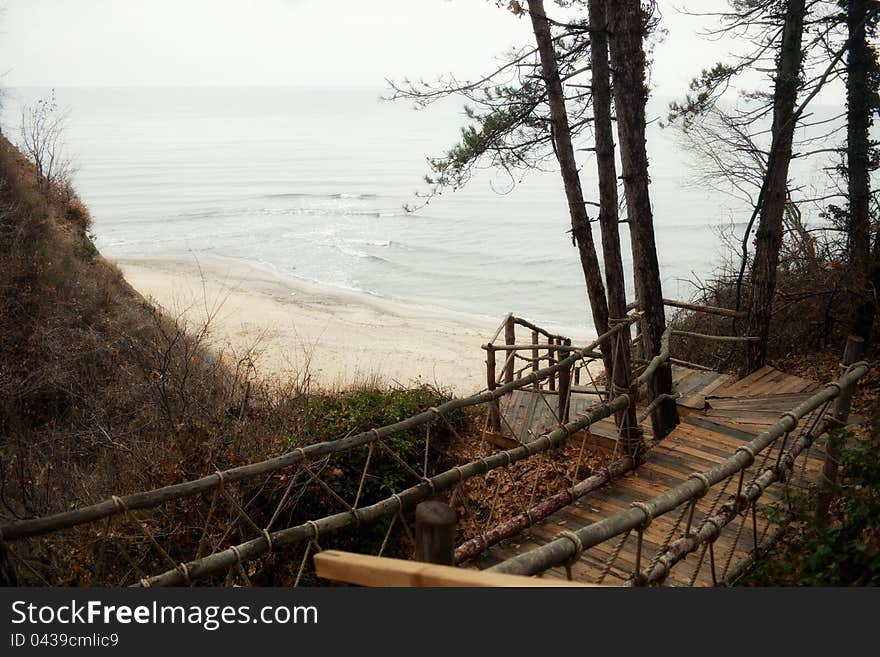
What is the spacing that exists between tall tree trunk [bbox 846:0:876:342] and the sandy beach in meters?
8.90

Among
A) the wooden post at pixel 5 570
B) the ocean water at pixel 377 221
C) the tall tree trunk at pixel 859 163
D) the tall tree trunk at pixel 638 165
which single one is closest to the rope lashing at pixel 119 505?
the wooden post at pixel 5 570

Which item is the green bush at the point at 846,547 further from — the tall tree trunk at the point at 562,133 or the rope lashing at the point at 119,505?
the tall tree trunk at the point at 562,133

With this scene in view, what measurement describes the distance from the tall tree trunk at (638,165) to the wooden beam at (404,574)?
5.98 meters

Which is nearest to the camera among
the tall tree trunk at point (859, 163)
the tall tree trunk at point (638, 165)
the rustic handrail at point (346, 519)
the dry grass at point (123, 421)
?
the rustic handrail at point (346, 519)

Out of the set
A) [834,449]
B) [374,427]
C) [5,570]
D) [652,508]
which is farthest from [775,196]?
[5,570]

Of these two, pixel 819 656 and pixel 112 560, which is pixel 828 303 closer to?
pixel 819 656

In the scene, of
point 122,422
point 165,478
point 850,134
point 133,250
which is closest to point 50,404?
point 122,422

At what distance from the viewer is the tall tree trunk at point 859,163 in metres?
9.06

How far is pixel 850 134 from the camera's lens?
9930 millimetres

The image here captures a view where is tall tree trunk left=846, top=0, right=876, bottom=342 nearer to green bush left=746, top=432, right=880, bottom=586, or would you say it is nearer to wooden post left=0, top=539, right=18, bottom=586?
green bush left=746, top=432, right=880, bottom=586

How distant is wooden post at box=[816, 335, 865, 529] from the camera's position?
427cm

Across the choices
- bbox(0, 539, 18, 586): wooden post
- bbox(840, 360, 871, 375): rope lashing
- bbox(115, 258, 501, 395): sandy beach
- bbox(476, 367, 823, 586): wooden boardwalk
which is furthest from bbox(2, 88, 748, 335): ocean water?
bbox(0, 539, 18, 586): wooden post

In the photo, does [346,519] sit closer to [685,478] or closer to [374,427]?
[685,478]

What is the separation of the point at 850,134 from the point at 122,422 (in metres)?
12.3
